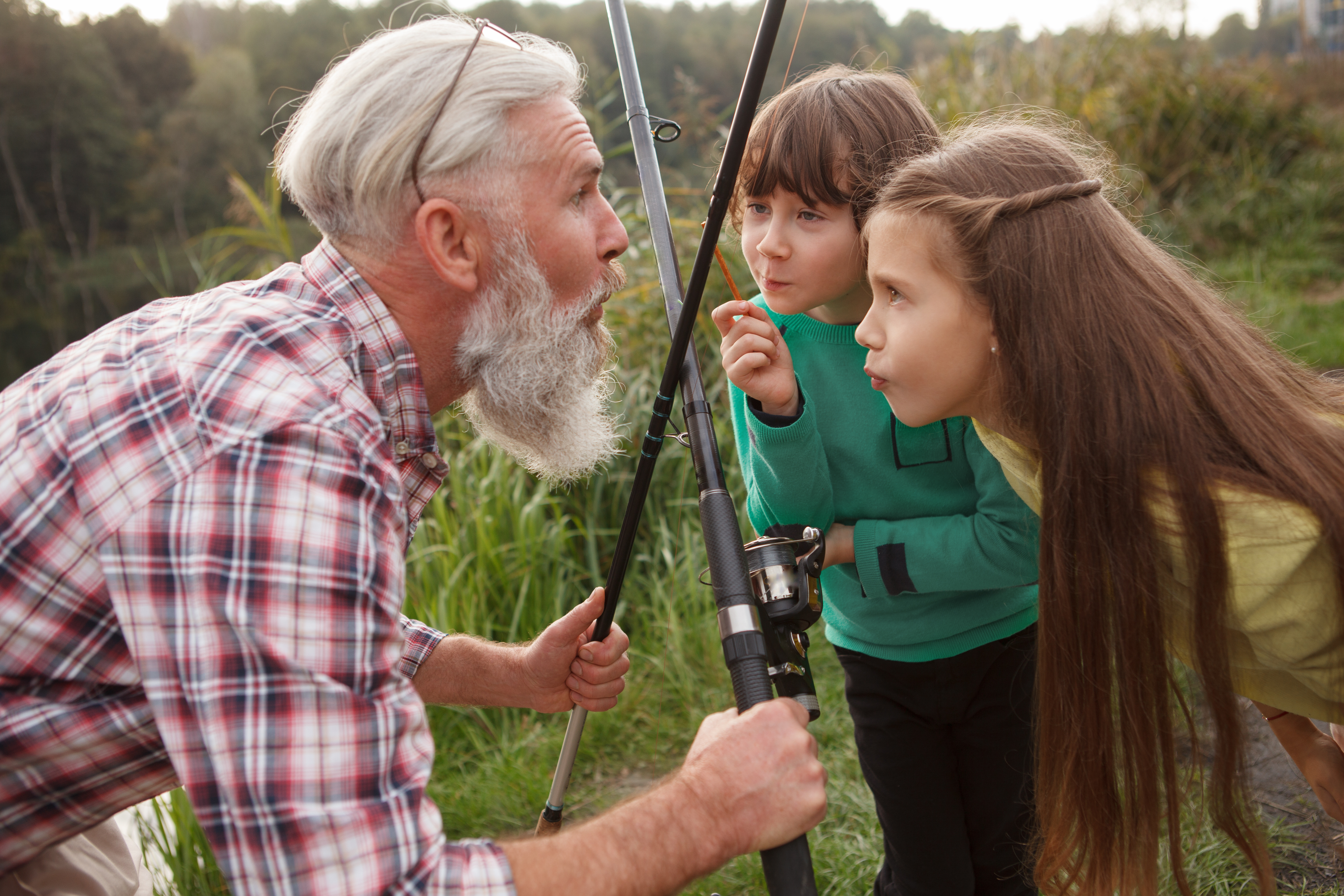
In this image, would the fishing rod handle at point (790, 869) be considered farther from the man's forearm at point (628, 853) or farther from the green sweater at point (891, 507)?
the green sweater at point (891, 507)

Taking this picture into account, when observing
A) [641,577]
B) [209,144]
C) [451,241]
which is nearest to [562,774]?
[451,241]

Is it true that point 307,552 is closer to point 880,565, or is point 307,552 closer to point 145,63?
point 880,565

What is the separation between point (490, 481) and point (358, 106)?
235 centimetres

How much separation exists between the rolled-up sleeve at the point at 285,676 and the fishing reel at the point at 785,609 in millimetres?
472

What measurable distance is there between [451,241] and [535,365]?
27 centimetres

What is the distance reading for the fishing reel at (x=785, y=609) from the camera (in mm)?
1341

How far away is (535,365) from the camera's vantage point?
1676 millimetres

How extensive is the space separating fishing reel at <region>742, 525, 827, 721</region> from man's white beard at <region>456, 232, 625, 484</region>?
0.55m

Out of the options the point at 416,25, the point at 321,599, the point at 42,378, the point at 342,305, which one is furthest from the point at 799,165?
the point at 42,378

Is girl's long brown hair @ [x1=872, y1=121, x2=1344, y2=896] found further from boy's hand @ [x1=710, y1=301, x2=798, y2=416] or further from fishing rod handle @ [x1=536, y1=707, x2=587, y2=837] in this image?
fishing rod handle @ [x1=536, y1=707, x2=587, y2=837]

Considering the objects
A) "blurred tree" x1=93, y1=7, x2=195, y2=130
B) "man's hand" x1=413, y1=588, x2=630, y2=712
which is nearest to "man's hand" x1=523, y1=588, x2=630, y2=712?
"man's hand" x1=413, y1=588, x2=630, y2=712

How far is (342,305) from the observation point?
144 centimetres

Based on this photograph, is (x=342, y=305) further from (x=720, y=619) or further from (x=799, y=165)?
(x=799, y=165)

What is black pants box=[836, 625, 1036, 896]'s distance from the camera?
1815 millimetres
